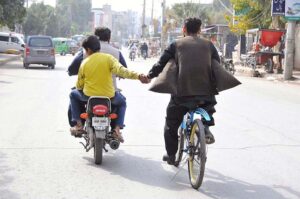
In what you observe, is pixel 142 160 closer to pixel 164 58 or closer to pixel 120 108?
pixel 120 108

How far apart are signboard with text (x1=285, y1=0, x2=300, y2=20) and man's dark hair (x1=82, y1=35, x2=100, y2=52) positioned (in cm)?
1990

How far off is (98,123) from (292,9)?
20.8m

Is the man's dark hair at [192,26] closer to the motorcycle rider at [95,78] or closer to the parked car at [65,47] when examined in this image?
the motorcycle rider at [95,78]

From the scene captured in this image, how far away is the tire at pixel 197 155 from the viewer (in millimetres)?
5926

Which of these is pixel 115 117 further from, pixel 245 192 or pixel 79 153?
pixel 245 192

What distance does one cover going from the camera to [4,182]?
627 cm

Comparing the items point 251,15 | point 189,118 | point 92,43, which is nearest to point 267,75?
point 251,15

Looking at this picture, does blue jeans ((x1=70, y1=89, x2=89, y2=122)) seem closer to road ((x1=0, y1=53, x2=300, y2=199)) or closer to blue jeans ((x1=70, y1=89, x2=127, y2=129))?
blue jeans ((x1=70, y1=89, x2=127, y2=129))

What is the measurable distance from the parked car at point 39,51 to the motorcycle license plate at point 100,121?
2341cm

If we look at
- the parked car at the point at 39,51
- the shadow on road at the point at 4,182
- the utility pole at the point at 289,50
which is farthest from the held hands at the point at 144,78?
the parked car at the point at 39,51

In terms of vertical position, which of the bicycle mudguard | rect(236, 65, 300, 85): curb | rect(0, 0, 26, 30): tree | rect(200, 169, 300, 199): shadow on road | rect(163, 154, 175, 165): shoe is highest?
rect(0, 0, 26, 30): tree

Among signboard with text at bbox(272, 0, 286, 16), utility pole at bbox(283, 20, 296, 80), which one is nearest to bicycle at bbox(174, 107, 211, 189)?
utility pole at bbox(283, 20, 296, 80)

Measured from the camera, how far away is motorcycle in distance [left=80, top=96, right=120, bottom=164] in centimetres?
703

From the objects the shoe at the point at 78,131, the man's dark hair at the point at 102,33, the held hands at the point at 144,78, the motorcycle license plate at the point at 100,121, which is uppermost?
the man's dark hair at the point at 102,33
